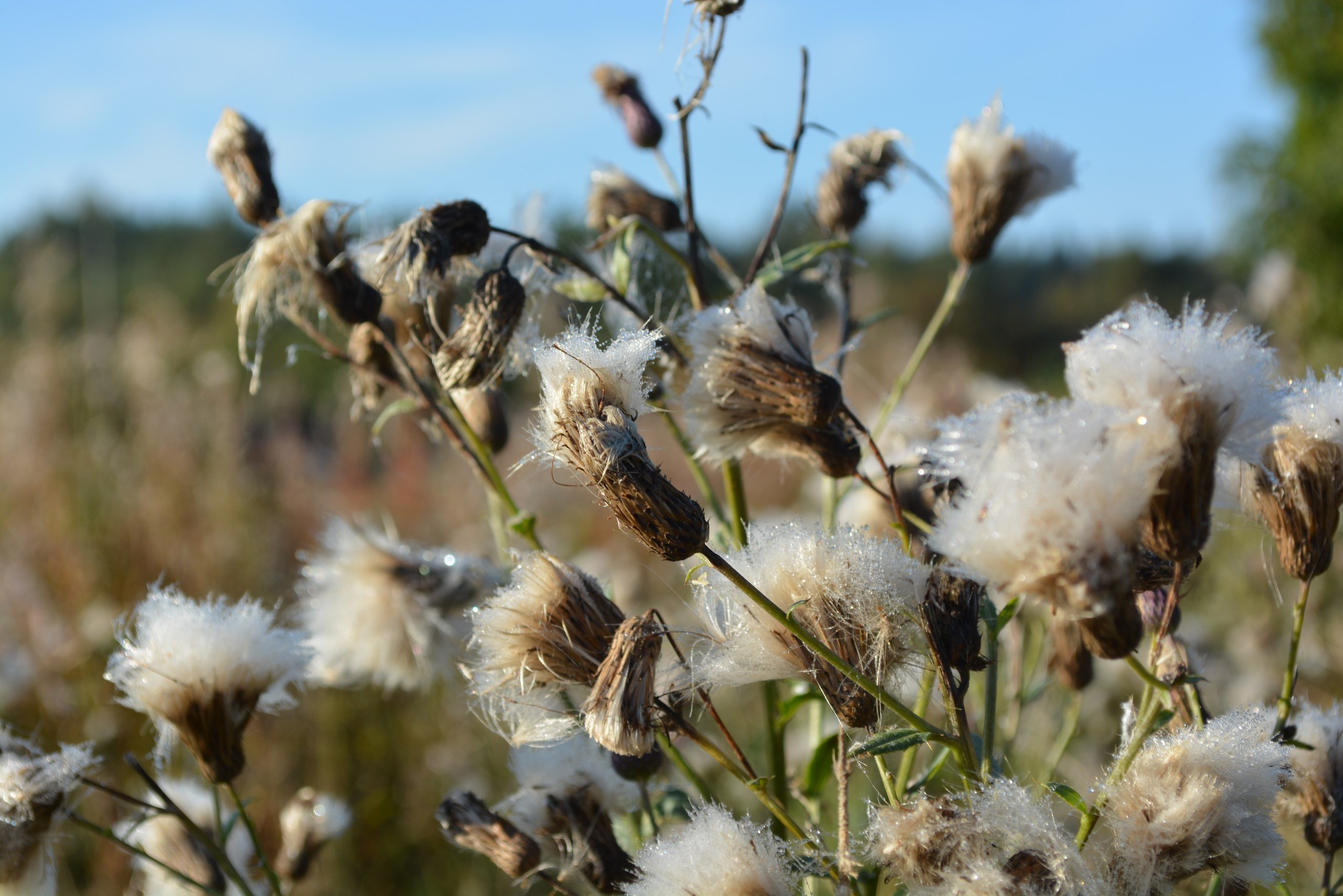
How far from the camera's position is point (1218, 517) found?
941 mm

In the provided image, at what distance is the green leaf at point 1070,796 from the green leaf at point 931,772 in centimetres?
10

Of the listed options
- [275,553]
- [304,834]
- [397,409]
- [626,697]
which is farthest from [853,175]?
[275,553]

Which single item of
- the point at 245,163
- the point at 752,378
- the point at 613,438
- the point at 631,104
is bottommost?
the point at 613,438

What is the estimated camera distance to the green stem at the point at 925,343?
1.32m

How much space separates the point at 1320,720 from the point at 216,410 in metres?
5.26

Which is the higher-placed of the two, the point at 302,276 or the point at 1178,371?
the point at 302,276

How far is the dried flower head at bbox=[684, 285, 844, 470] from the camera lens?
942mm

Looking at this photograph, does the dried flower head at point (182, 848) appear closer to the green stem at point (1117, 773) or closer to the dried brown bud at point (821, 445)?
the dried brown bud at point (821, 445)

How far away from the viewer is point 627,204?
139cm

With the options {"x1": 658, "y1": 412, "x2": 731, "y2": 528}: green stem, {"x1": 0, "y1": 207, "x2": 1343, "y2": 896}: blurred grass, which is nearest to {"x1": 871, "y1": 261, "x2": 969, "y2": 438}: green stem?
{"x1": 0, "y1": 207, "x2": 1343, "y2": 896}: blurred grass

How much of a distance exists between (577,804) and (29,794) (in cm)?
54

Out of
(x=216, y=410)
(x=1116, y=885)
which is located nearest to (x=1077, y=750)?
(x=1116, y=885)

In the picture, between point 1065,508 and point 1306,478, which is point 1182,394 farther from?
point 1306,478

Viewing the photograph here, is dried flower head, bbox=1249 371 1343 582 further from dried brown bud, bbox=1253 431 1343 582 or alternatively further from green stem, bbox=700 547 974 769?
green stem, bbox=700 547 974 769
